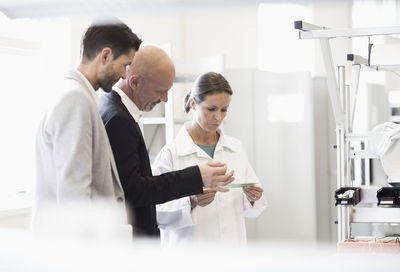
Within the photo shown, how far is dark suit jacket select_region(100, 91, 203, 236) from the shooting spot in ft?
2.12

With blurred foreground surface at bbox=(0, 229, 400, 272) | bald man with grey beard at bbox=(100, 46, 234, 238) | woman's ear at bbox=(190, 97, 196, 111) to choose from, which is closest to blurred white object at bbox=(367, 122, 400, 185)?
woman's ear at bbox=(190, 97, 196, 111)

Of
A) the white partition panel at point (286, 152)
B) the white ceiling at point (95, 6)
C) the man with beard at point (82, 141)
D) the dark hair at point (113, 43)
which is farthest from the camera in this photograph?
the white partition panel at point (286, 152)

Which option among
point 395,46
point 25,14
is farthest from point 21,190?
point 395,46

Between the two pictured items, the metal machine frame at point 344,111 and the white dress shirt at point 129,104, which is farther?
the metal machine frame at point 344,111

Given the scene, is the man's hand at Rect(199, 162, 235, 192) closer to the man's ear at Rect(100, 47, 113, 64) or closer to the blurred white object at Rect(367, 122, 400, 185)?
the man's ear at Rect(100, 47, 113, 64)

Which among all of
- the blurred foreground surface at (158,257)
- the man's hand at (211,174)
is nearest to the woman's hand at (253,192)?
the man's hand at (211,174)

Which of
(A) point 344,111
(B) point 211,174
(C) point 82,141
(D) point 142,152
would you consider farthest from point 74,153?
(A) point 344,111

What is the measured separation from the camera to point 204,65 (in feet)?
7.85

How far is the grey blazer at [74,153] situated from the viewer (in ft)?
1.17

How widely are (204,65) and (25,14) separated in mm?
2225

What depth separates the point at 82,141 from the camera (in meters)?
0.39

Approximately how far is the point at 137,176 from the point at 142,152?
0.11m

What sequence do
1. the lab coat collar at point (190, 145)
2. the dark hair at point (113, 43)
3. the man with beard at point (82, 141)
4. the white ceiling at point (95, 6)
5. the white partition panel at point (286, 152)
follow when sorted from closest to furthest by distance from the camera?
the white ceiling at point (95, 6)
the man with beard at point (82, 141)
the dark hair at point (113, 43)
the lab coat collar at point (190, 145)
the white partition panel at point (286, 152)

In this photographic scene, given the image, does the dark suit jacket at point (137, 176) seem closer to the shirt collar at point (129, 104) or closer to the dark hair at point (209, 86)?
the shirt collar at point (129, 104)
